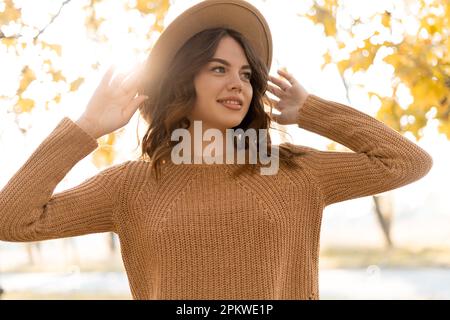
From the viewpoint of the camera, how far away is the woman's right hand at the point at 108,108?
2.22 m

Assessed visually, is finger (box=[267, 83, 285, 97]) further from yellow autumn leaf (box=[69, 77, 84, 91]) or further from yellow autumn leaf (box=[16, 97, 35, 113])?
yellow autumn leaf (box=[16, 97, 35, 113])

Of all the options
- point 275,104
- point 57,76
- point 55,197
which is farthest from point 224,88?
point 57,76

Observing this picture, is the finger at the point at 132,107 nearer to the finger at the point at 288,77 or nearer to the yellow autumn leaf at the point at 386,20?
the finger at the point at 288,77

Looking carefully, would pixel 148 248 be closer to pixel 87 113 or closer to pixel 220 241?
pixel 220 241

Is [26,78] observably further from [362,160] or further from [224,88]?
[362,160]

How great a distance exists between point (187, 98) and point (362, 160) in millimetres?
646

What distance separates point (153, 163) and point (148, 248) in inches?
12.1

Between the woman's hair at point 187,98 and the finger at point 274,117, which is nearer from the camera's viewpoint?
the woman's hair at point 187,98

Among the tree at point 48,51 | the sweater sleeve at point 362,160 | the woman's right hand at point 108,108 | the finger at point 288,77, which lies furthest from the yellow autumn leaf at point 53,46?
the sweater sleeve at point 362,160

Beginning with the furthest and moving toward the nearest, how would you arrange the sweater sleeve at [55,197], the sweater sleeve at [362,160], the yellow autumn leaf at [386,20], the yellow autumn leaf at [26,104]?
the yellow autumn leaf at [26,104]
the yellow autumn leaf at [386,20]
the sweater sleeve at [362,160]
the sweater sleeve at [55,197]

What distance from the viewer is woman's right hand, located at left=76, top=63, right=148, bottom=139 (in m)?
2.22

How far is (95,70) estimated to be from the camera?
12.2 ft

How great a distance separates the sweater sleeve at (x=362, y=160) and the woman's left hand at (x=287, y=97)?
11 centimetres
